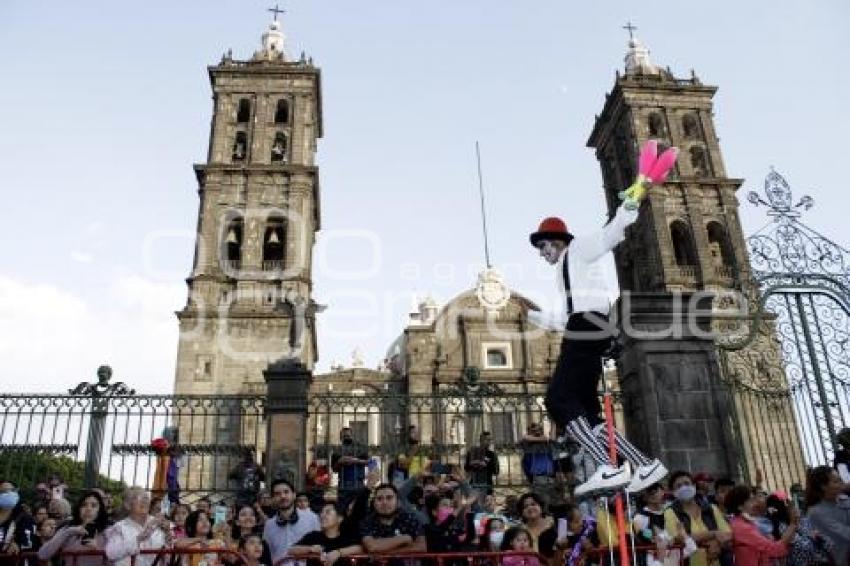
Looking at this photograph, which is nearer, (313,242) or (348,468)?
(348,468)

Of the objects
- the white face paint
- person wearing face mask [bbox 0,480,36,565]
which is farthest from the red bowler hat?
person wearing face mask [bbox 0,480,36,565]

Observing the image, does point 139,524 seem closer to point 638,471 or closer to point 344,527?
point 344,527

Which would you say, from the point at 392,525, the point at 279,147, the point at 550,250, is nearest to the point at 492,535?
the point at 392,525

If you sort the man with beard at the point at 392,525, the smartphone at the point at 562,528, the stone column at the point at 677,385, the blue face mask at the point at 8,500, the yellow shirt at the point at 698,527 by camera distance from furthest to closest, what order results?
the stone column at the point at 677,385 → the blue face mask at the point at 8,500 → the smartphone at the point at 562,528 → the yellow shirt at the point at 698,527 → the man with beard at the point at 392,525

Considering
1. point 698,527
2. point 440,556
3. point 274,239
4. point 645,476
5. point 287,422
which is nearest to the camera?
point 645,476

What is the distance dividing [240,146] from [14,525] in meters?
27.4

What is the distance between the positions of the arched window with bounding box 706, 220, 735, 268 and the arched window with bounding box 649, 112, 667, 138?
5759 millimetres

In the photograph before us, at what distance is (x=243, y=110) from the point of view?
34000mm

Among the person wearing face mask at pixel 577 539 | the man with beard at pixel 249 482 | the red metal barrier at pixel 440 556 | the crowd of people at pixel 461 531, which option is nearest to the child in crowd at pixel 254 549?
the crowd of people at pixel 461 531

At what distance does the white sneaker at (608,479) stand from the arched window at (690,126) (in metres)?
35.1

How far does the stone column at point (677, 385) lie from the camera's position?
336 inches

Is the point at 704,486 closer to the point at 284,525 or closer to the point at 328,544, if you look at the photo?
the point at 328,544

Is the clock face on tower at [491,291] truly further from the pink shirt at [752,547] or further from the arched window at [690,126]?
the pink shirt at [752,547]

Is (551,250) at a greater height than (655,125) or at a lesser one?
lesser
